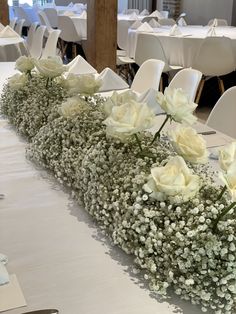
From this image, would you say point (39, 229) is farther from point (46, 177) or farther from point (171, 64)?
point (171, 64)

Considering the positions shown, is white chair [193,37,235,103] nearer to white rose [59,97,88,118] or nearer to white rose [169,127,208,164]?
white rose [59,97,88,118]

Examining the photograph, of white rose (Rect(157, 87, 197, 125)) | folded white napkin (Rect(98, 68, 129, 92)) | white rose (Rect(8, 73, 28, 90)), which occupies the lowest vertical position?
folded white napkin (Rect(98, 68, 129, 92))

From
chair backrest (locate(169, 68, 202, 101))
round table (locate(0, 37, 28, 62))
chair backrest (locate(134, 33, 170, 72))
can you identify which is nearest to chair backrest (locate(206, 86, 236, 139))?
chair backrest (locate(169, 68, 202, 101))

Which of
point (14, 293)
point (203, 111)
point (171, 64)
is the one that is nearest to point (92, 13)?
point (171, 64)

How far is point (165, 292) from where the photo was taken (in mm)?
879

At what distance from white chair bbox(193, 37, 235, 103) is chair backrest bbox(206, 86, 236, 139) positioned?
2.49m

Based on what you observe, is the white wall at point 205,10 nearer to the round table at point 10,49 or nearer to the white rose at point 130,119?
the round table at point 10,49

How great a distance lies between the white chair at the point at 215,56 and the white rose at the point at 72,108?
3369 millimetres

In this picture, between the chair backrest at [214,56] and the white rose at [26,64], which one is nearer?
→ the white rose at [26,64]

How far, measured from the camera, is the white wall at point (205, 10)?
8.79 m

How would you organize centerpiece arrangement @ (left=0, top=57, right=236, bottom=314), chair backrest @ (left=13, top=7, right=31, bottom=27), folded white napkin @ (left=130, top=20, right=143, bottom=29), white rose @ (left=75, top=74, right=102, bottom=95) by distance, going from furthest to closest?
chair backrest @ (left=13, top=7, right=31, bottom=27)
folded white napkin @ (left=130, top=20, right=143, bottom=29)
white rose @ (left=75, top=74, right=102, bottom=95)
centerpiece arrangement @ (left=0, top=57, right=236, bottom=314)

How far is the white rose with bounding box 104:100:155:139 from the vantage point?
1.06m

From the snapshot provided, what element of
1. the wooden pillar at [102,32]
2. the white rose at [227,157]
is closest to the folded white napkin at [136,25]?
the wooden pillar at [102,32]

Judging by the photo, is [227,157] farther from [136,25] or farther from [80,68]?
[136,25]
